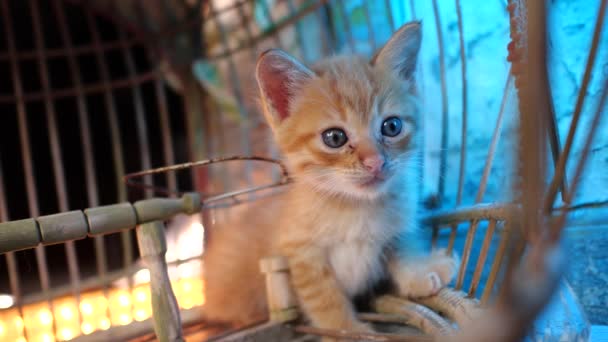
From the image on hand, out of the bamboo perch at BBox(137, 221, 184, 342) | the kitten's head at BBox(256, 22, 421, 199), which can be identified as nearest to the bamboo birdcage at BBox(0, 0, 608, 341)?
the bamboo perch at BBox(137, 221, 184, 342)

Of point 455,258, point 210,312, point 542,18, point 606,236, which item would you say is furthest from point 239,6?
point 542,18

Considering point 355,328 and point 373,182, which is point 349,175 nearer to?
point 373,182

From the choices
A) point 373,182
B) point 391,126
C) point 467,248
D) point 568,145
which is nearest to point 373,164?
point 373,182

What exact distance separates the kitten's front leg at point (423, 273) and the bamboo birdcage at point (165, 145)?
0.03 metres

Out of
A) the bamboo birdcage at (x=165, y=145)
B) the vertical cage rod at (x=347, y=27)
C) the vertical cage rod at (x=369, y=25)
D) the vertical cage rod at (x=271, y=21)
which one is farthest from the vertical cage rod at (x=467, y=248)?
the vertical cage rod at (x=271, y=21)

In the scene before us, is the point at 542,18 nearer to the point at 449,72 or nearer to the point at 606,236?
the point at 606,236

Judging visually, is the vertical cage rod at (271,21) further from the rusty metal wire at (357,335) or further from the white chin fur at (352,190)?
the rusty metal wire at (357,335)

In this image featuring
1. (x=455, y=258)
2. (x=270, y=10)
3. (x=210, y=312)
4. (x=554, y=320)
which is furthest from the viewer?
(x=270, y=10)

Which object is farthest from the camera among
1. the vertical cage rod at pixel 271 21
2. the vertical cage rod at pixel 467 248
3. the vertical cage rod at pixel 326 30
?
the vertical cage rod at pixel 271 21

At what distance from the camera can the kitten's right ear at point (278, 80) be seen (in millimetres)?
987

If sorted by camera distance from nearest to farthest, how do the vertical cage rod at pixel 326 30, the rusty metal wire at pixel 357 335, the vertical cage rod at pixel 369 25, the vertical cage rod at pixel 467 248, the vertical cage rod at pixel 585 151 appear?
the vertical cage rod at pixel 585 151 → the rusty metal wire at pixel 357 335 → the vertical cage rod at pixel 467 248 → the vertical cage rod at pixel 369 25 → the vertical cage rod at pixel 326 30

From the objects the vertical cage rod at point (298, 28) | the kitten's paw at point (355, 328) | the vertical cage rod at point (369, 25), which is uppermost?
the vertical cage rod at point (298, 28)

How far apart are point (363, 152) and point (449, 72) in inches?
21.4

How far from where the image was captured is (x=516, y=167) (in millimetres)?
352
